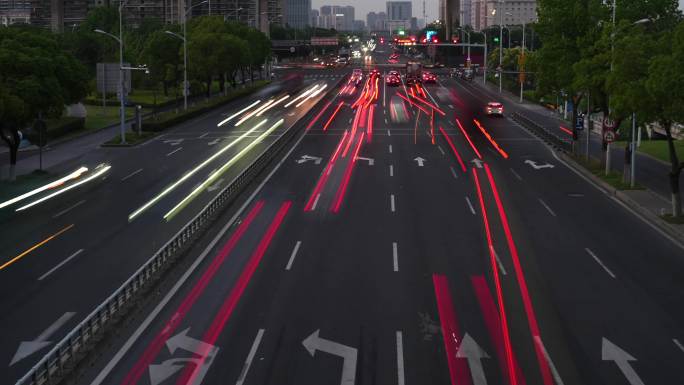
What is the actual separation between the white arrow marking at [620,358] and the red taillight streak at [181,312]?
33.8 ft

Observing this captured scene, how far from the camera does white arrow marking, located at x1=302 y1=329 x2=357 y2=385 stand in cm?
A: 1863

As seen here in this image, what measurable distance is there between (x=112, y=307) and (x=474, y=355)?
30.2 ft

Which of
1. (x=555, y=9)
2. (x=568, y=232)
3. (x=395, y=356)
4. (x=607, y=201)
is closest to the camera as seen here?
(x=395, y=356)

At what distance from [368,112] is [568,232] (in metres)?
48.4

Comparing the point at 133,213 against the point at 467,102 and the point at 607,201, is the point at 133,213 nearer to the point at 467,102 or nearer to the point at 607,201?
the point at 607,201

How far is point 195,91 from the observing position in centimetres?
10356

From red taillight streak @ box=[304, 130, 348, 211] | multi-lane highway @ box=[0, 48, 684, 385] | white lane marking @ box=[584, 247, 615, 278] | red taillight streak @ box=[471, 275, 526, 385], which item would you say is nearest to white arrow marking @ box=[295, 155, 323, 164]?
red taillight streak @ box=[304, 130, 348, 211]

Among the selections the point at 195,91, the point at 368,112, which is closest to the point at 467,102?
the point at 368,112

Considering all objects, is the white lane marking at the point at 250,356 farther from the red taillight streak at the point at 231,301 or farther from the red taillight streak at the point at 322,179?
the red taillight streak at the point at 322,179

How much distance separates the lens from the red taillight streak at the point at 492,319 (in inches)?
750

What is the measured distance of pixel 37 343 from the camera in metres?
20.7

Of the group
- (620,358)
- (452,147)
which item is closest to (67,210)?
(620,358)

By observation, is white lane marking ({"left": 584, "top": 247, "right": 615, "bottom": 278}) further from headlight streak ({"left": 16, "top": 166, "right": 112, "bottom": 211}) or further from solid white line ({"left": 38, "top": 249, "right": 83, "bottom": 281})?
headlight streak ({"left": 16, "top": 166, "right": 112, "bottom": 211})

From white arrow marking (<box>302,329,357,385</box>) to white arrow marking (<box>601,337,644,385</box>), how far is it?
18.8 feet
